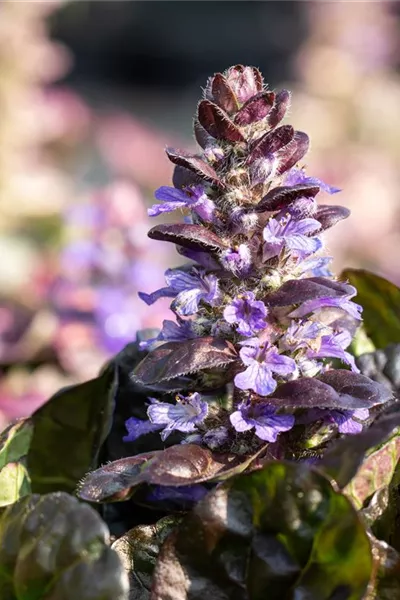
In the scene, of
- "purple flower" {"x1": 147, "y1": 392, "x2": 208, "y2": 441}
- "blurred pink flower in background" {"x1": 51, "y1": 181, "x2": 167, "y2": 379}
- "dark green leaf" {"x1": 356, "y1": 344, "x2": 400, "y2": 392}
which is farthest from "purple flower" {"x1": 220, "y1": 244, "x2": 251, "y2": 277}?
"blurred pink flower in background" {"x1": 51, "y1": 181, "x2": 167, "y2": 379}

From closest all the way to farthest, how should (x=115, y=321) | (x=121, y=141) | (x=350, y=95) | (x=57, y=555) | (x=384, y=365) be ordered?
(x=57, y=555) < (x=384, y=365) < (x=115, y=321) < (x=350, y=95) < (x=121, y=141)

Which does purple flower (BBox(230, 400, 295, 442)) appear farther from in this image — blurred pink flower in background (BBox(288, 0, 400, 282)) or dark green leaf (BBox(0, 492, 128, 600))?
blurred pink flower in background (BBox(288, 0, 400, 282))

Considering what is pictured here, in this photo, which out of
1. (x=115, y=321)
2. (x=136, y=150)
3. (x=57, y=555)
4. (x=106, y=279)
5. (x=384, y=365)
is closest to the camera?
(x=57, y=555)

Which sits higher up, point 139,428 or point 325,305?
point 325,305

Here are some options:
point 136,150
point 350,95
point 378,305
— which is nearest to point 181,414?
point 378,305

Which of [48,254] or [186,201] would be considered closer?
[186,201]

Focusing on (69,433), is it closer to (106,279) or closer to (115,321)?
(115,321)

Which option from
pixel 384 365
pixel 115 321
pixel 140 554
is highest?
pixel 384 365
